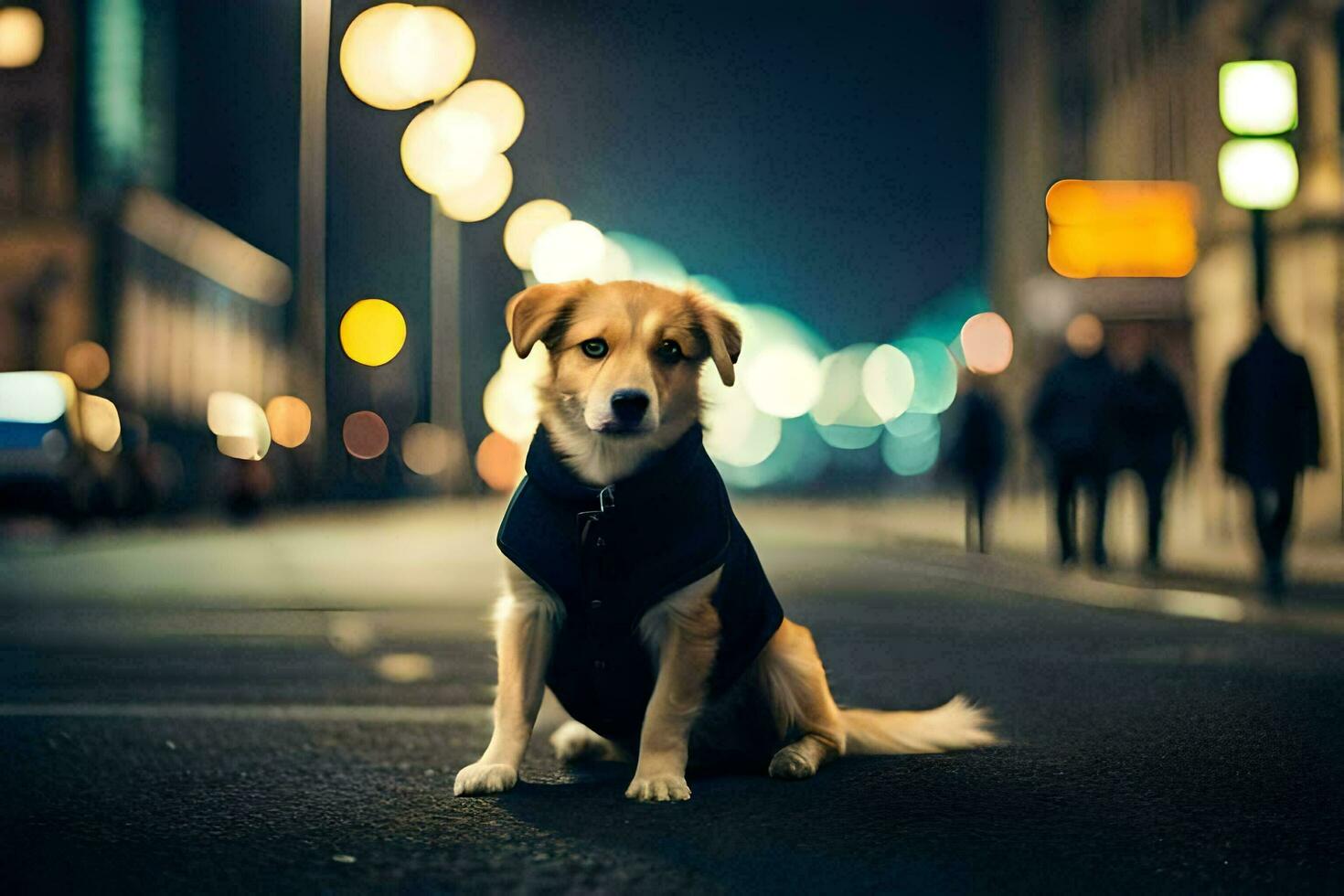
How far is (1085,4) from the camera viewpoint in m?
51.2

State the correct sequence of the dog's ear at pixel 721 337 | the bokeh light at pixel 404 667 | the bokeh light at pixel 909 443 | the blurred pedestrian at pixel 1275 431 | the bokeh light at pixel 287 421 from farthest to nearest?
the bokeh light at pixel 909 443
the bokeh light at pixel 287 421
the blurred pedestrian at pixel 1275 431
the bokeh light at pixel 404 667
the dog's ear at pixel 721 337

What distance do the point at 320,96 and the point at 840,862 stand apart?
134 feet

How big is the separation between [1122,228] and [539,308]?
3182 cm

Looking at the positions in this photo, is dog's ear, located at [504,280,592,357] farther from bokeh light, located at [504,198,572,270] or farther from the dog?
bokeh light, located at [504,198,572,270]

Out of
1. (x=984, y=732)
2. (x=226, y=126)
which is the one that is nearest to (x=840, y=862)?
(x=984, y=732)

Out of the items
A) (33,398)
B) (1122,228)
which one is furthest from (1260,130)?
(1122,228)

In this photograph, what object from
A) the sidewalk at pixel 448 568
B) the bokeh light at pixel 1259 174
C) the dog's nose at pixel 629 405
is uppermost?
the bokeh light at pixel 1259 174

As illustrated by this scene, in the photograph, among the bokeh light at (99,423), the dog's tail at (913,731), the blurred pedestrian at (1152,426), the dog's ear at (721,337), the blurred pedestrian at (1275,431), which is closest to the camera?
the dog's ear at (721,337)

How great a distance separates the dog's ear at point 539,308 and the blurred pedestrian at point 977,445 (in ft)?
52.1

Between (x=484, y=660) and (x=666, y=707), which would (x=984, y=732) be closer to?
(x=666, y=707)

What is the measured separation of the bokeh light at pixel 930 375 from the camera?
104 metres

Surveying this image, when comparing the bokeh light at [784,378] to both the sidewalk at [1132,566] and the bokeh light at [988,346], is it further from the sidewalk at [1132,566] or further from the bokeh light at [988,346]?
the sidewalk at [1132,566]

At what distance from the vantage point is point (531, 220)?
1415 inches

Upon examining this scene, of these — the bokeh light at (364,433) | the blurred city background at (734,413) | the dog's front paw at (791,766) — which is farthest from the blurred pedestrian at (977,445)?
the bokeh light at (364,433)
